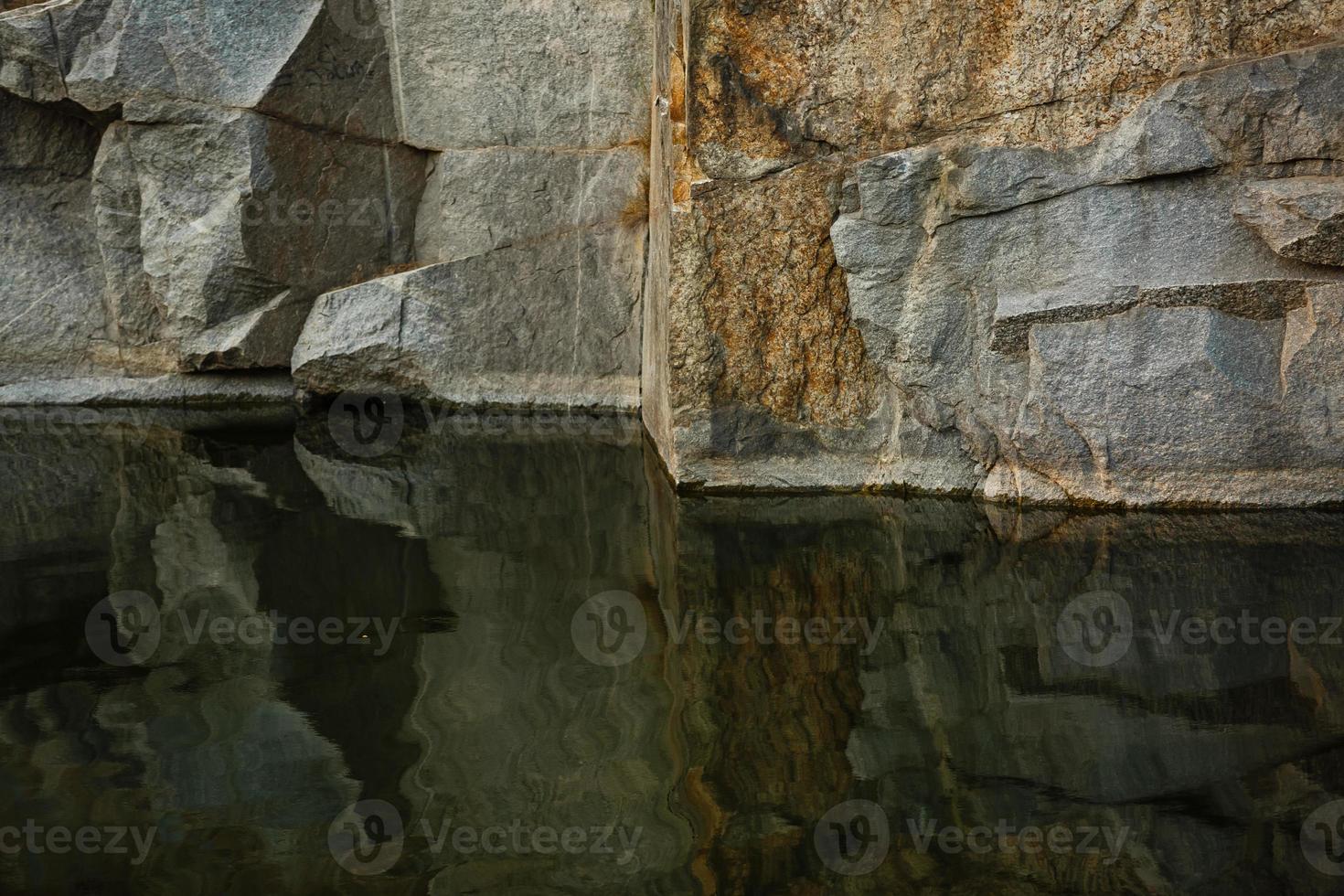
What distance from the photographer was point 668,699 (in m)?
2.71

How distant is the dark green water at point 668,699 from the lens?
2.08 m

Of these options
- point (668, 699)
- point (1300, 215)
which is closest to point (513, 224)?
point (1300, 215)

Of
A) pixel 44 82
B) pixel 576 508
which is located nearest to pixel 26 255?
pixel 44 82

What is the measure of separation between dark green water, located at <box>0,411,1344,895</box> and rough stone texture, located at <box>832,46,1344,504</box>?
0.23 m

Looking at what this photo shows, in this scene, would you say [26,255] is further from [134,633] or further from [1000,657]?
[1000,657]

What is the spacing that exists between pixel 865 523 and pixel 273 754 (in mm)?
2278

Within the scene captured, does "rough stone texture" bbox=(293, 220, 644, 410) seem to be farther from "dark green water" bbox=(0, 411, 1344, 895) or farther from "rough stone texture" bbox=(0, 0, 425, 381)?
"dark green water" bbox=(0, 411, 1344, 895)

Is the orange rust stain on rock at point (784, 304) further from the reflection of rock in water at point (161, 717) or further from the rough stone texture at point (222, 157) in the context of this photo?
→ the rough stone texture at point (222, 157)

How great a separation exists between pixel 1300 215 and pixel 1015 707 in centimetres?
227

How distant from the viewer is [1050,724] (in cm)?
255

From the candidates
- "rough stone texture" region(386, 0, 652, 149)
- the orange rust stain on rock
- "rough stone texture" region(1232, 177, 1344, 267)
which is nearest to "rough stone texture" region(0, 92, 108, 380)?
"rough stone texture" region(386, 0, 652, 149)

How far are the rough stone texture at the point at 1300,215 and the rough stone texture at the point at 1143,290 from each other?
18 mm

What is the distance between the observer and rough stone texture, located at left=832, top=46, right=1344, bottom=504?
413 cm

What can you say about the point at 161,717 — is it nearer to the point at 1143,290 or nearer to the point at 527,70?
the point at 1143,290
